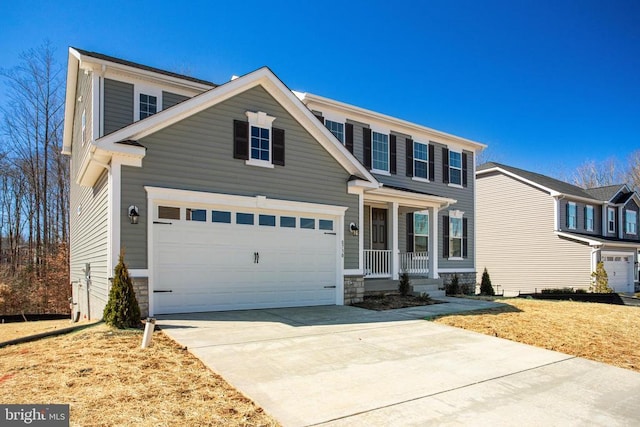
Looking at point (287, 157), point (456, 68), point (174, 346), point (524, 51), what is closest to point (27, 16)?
point (287, 157)

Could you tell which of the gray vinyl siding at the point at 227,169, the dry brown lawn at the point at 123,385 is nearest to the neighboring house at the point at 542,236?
the gray vinyl siding at the point at 227,169

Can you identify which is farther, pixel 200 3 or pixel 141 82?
pixel 141 82

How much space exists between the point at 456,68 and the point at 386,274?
9.82 m

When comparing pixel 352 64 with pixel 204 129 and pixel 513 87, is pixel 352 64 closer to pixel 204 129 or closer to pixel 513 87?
pixel 513 87

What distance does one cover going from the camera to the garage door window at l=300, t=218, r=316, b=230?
10602mm

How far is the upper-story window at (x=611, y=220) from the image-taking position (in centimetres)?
2669

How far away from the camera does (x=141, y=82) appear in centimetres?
1172

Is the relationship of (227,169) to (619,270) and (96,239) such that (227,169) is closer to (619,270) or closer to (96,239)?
(96,239)

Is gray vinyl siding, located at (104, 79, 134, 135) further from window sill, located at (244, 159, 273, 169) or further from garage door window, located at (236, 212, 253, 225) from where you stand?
garage door window, located at (236, 212, 253, 225)

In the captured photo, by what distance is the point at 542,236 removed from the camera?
2264 cm

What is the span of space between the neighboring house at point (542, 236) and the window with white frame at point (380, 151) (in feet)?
37.8

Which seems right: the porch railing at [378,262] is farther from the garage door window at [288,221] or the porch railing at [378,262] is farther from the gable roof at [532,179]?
the gable roof at [532,179]

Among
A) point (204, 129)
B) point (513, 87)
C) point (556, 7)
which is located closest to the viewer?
point (204, 129)

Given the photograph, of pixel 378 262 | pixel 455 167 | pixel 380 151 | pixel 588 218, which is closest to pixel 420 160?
pixel 380 151
